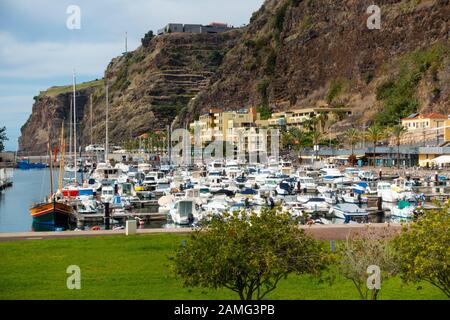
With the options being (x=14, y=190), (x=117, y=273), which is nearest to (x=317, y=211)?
(x=117, y=273)

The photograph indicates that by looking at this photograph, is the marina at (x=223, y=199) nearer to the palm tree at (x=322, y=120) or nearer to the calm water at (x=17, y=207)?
the calm water at (x=17, y=207)

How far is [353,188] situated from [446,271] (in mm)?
53219

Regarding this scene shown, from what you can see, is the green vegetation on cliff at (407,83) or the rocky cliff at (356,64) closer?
the green vegetation on cliff at (407,83)

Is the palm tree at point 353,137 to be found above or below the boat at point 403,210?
above

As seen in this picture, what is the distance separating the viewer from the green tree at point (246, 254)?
1797 cm

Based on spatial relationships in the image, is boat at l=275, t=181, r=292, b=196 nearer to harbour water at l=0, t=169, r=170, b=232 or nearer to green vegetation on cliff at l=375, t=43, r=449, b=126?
harbour water at l=0, t=169, r=170, b=232

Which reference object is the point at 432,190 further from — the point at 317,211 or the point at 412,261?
the point at 412,261

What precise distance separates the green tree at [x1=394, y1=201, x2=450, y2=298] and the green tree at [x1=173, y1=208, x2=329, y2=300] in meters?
2.20

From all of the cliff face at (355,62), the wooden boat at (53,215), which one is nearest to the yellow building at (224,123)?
the cliff face at (355,62)

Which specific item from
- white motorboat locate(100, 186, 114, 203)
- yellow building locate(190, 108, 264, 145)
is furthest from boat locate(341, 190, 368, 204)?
yellow building locate(190, 108, 264, 145)

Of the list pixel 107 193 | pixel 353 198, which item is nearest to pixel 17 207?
pixel 107 193

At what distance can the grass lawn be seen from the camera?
23203 mm

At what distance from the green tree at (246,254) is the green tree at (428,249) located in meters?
2.20
